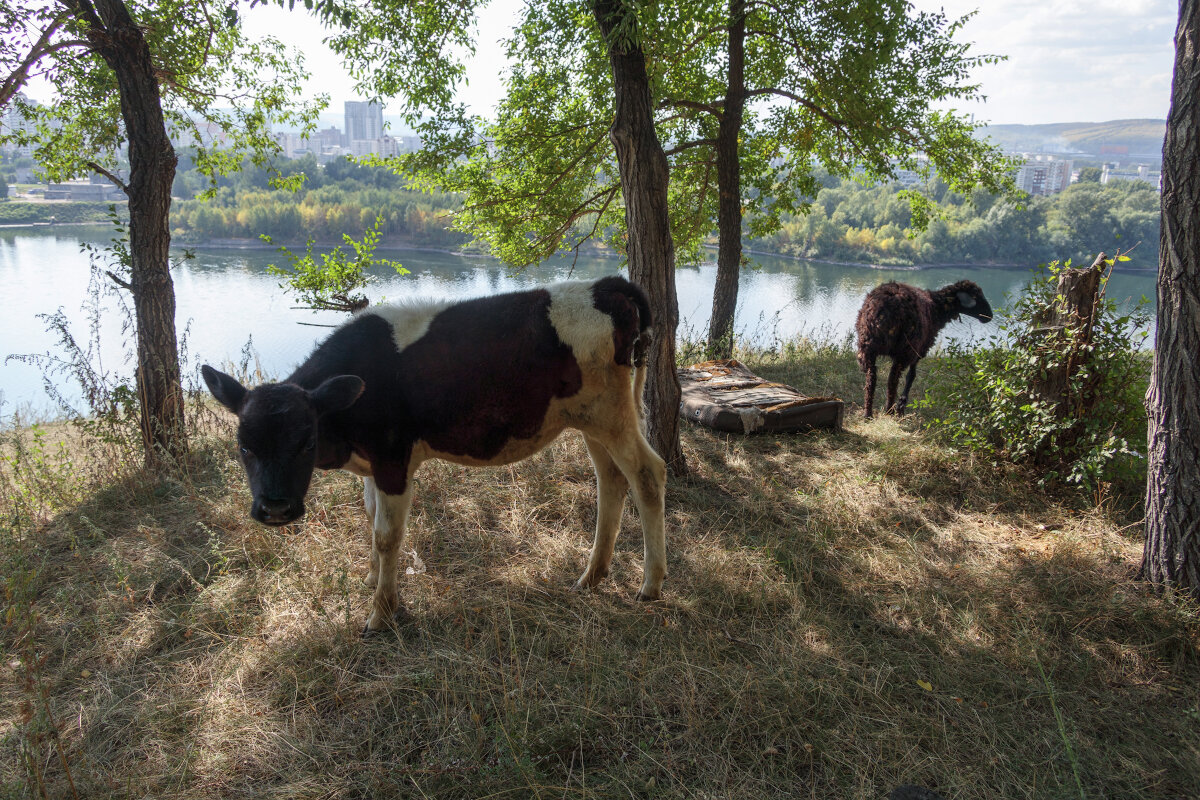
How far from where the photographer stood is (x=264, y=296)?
1877 centimetres

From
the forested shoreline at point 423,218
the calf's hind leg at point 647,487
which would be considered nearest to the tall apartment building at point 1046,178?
the forested shoreline at point 423,218

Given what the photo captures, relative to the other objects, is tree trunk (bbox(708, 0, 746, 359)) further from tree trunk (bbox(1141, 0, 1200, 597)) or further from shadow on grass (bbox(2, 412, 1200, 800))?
tree trunk (bbox(1141, 0, 1200, 597))

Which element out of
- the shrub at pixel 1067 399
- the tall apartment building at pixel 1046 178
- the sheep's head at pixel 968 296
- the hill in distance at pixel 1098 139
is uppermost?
the hill in distance at pixel 1098 139

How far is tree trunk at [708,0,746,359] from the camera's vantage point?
959 cm

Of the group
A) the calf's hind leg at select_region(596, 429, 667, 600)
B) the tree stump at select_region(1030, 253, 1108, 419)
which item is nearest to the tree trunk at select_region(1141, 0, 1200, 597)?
the tree stump at select_region(1030, 253, 1108, 419)

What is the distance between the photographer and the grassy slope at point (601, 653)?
2629 mm

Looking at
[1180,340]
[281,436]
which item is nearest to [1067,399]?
[1180,340]

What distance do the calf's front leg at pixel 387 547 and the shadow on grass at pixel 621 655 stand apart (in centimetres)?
17

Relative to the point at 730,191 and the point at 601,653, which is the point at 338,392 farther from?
the point at 730,191

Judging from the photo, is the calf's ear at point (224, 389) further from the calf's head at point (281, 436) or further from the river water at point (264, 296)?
the river water at point (264, 296)

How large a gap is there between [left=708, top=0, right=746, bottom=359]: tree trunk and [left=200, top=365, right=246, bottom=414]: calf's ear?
317 inches

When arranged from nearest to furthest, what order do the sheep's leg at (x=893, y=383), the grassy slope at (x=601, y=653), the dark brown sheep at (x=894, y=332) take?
the grassy slope at (x=601, y=653) < the dark brown sheep at (x=894, y=332) < the sheep's leg at (x=893, y=383)

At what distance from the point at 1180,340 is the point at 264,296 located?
20884 mm

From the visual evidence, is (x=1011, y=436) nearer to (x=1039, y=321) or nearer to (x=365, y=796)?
(x=1039, y=321)
